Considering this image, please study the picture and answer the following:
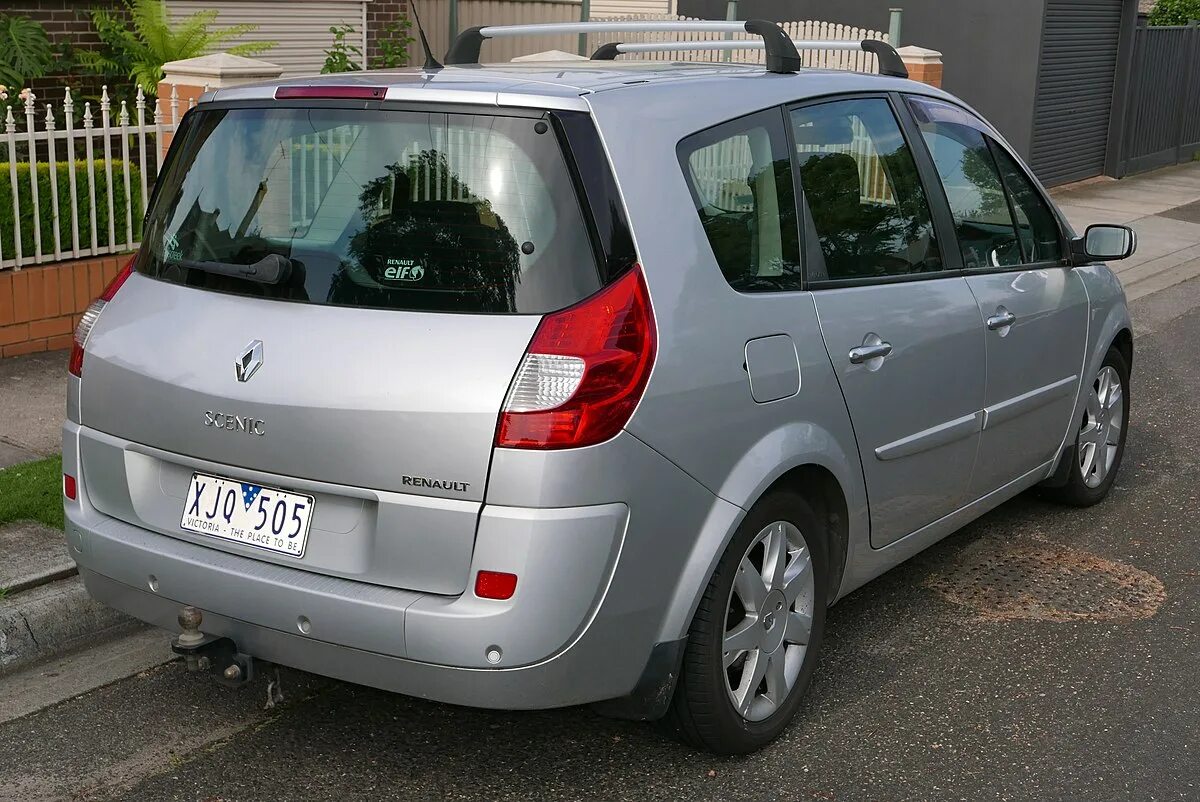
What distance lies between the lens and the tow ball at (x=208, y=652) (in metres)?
3.45

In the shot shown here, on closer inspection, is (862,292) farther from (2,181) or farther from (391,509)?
(2,181)

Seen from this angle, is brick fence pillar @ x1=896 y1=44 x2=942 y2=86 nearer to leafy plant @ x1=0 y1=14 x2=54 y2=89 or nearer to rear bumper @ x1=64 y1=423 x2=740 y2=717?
A: leafy plant @ x1=0 y1=14 x2=54 y2=89

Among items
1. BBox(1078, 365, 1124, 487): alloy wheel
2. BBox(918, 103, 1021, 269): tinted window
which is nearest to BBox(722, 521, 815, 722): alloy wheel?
BBox(918, 103, 1021, 269): tinted window

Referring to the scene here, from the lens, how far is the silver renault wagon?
3174mm

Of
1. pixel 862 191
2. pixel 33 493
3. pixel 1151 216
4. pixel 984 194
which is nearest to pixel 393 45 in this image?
pixel 1151 216

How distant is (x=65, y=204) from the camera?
26.8 ft

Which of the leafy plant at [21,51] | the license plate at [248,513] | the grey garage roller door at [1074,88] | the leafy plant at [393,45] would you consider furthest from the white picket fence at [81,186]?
the grey garage roller door at [1074,88]

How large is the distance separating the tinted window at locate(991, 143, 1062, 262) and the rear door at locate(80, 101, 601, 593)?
2500 millimetres

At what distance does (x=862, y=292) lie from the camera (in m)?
4.14

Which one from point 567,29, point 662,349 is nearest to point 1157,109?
point 567,29

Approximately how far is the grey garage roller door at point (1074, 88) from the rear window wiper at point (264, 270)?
15465 mm

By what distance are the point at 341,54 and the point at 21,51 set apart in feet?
11.4

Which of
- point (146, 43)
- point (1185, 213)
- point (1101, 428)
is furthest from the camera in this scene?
point (1185, 213)

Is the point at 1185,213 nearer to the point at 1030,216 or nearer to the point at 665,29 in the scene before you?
the point at 1030,216
